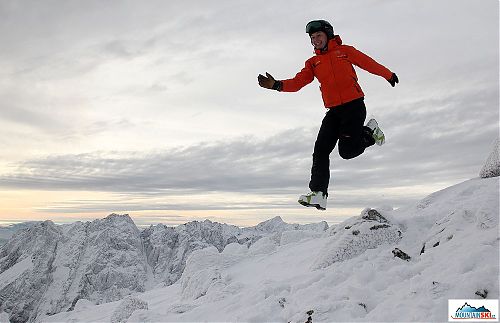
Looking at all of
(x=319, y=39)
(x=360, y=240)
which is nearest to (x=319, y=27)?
(x=319, y=39)

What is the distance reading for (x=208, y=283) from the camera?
46.8 ft

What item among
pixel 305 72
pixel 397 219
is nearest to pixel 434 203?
pixel 397 219

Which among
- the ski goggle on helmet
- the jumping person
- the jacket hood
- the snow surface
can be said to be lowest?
the snow surface

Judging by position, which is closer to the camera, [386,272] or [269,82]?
[386,272]

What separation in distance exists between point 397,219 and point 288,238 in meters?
10.1

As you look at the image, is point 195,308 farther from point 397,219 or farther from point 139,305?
point 397,219

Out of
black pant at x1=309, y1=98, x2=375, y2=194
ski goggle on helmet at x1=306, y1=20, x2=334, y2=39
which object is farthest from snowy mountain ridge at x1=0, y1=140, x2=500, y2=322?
ski goggle on helmet at x1=306, y1=20, x2=334, y2=39

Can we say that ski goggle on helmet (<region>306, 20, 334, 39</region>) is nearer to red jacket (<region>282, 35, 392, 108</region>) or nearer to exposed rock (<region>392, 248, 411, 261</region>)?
red jacket (<region>282, 35, 392, 108</region>)

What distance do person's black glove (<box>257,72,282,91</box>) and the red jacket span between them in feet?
3.23

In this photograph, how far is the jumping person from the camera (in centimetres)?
872

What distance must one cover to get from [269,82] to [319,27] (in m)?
1.58

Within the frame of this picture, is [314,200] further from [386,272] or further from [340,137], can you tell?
[386,272]

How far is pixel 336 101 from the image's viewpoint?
8.80 m

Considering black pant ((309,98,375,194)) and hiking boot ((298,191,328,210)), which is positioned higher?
black pant ((309,98,375,194))
